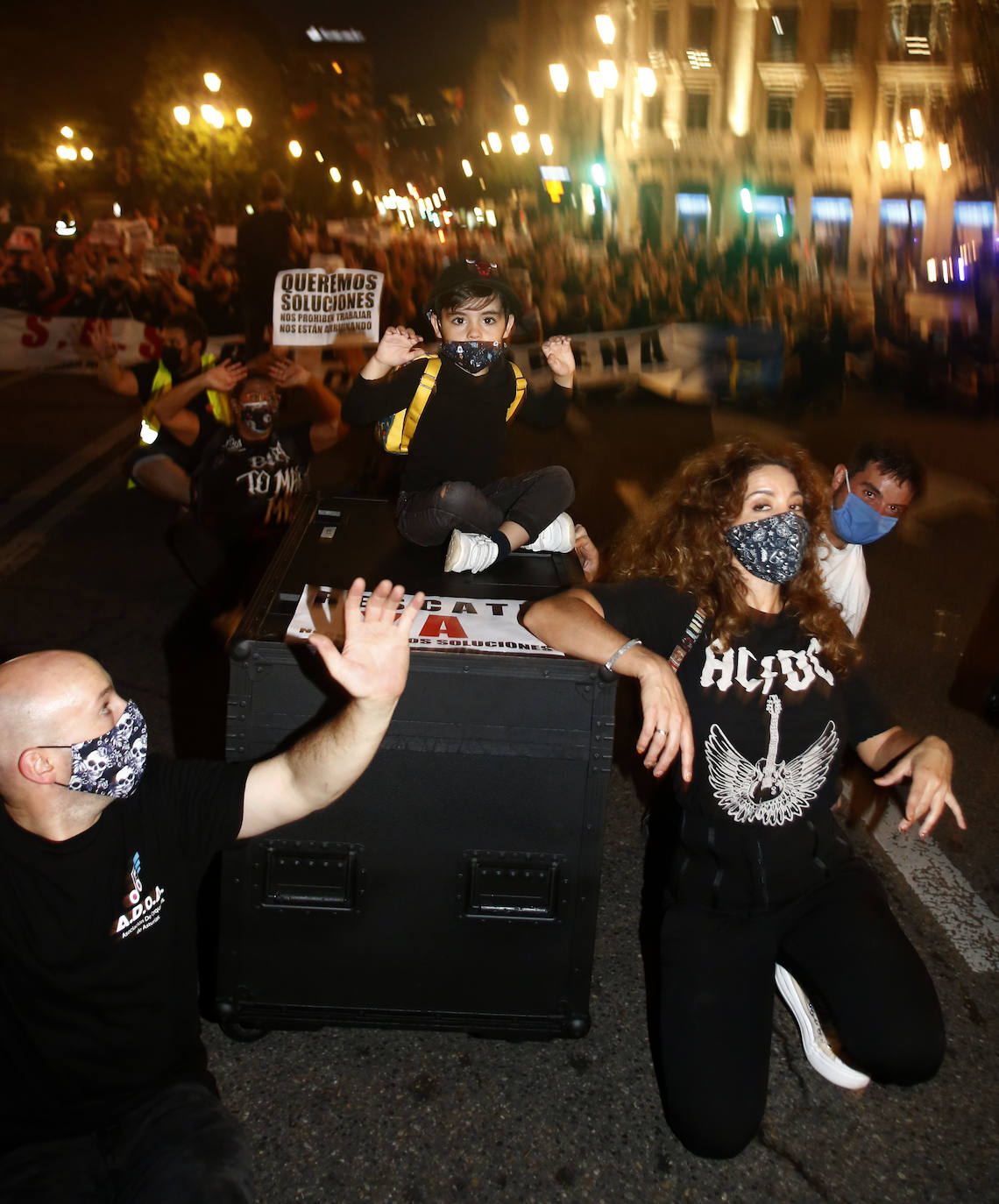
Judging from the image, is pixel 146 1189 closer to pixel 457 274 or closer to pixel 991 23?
pixel 457 274

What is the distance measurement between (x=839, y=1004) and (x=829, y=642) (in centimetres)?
104

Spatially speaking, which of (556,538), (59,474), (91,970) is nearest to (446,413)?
(556,538)

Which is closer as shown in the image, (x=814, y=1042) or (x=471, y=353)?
(x=814, y=1042)

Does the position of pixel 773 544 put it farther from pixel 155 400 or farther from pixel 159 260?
pixel 159 260

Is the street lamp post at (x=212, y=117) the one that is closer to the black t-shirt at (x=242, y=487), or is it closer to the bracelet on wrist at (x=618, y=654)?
the black t-shirt at (x=242, y=487)

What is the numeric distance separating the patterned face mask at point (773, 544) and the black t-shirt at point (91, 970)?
1.78 m

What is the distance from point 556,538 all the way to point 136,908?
2278 millimetres

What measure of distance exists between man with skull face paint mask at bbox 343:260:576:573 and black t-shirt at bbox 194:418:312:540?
1697 mm

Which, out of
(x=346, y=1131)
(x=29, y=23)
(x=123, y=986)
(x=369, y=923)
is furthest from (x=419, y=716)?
(x=29, y=23)

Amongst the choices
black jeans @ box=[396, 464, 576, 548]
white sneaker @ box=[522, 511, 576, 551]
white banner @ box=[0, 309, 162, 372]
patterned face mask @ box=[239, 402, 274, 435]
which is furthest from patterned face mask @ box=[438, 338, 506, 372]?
white banner @ box=[0, 309, 162, 372]

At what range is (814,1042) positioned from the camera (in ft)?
10.8

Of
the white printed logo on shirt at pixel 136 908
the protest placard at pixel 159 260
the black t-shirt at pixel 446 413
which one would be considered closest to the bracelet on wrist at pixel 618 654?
the white printed logo on shirt at pixel 136 908

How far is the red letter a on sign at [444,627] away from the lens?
9.64 ft

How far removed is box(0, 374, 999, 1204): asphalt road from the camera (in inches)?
114
